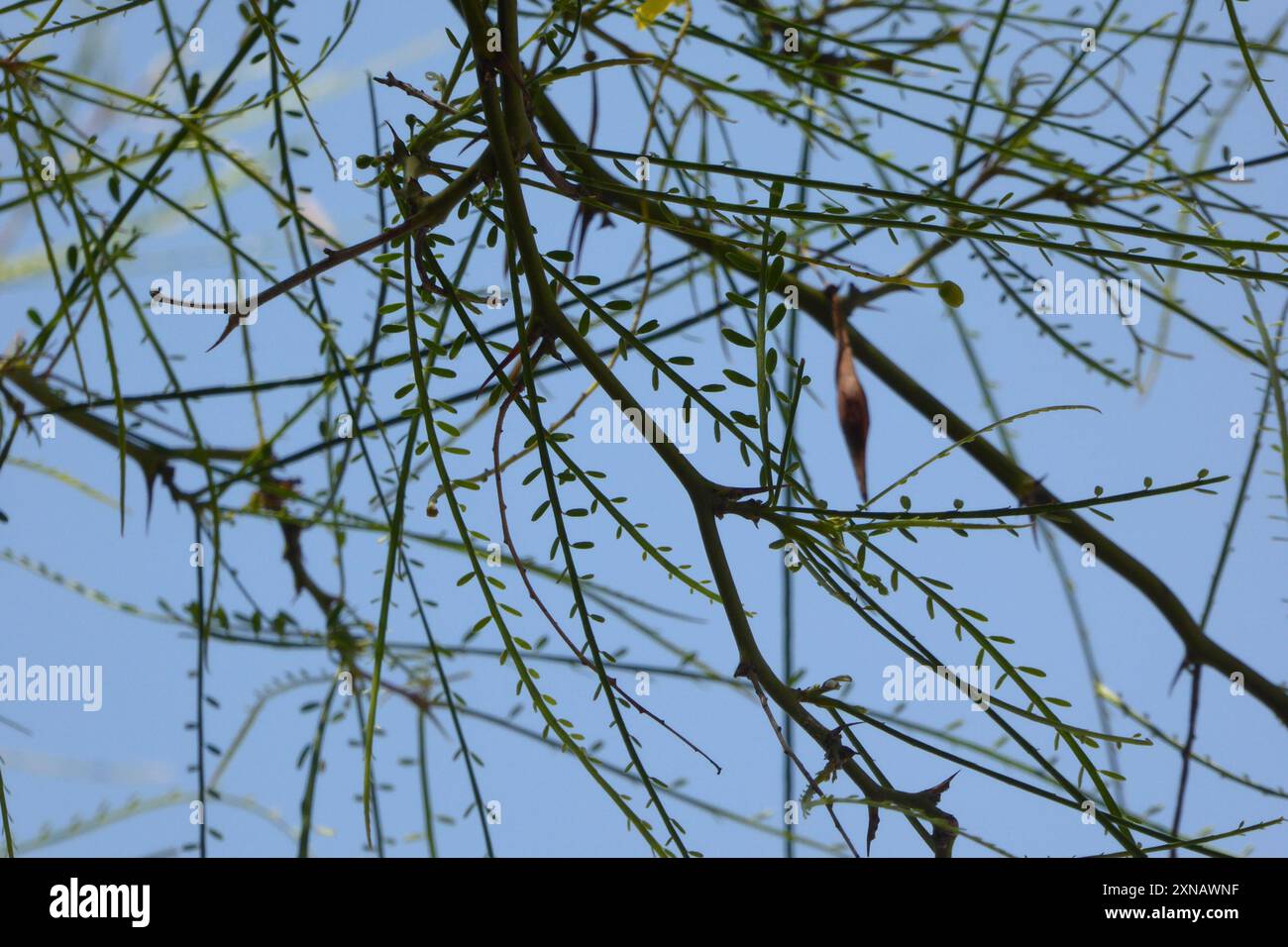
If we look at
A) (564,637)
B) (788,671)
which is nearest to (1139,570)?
(788,671)

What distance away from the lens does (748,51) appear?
11.2 inches

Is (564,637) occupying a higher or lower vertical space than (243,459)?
lower

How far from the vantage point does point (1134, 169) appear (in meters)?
0.42

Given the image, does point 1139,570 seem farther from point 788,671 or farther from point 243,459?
point 243,459

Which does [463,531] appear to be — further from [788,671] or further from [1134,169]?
[1134,169]

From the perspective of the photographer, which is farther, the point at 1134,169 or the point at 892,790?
the point at 1134,169
